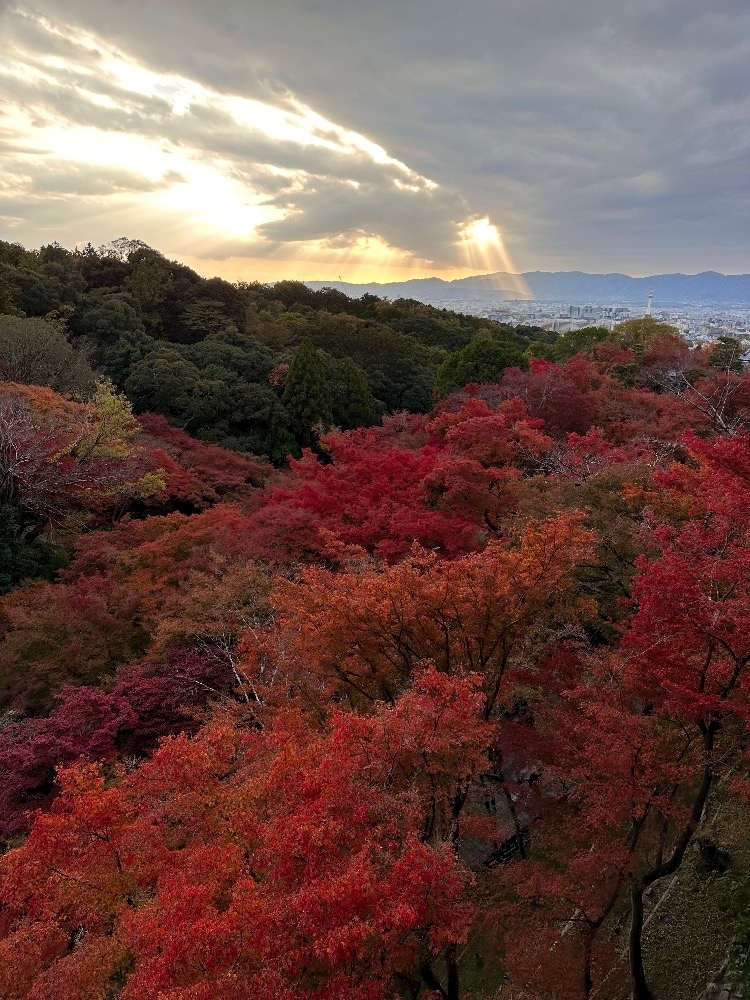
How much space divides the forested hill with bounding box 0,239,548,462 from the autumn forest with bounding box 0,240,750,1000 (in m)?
12.1

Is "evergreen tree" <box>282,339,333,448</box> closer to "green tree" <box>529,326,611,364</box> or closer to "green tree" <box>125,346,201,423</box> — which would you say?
"green tree" <box>125,346,201,423</box>

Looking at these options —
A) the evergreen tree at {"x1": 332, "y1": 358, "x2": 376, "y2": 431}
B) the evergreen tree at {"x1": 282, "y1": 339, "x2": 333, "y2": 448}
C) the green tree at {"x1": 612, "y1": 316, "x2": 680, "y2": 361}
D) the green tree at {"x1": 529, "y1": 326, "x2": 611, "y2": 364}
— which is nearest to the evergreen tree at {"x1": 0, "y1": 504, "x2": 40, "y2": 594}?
the evergreen tree at {"x1": 282, "y1": 339, "x2": 333, "y2": 448}

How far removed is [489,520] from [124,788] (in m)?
11.7

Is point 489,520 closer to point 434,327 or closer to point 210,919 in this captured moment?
point 210,919

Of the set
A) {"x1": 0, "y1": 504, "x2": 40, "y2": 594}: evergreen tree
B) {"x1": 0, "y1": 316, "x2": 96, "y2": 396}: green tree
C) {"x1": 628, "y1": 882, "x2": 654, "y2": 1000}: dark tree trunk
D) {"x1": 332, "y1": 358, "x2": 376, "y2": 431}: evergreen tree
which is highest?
{"x1": 0, "y1": 316, "x2": 96, "y2": 396}: green tree

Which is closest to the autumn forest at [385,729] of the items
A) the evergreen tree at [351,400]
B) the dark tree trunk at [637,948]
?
the dark tree trunk at [637,948]

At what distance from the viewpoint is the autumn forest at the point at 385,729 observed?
254 inches

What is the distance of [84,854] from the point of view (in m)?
7.59

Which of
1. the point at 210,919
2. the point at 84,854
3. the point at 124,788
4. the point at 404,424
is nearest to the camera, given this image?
the point at 210,919

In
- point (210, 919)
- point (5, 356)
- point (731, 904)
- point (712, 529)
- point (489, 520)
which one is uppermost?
point (5, 356)

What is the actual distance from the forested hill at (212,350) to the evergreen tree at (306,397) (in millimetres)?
67

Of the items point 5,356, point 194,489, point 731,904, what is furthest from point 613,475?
point 5,356

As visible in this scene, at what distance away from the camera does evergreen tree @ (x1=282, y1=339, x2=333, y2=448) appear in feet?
112

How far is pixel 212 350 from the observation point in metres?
36.9
